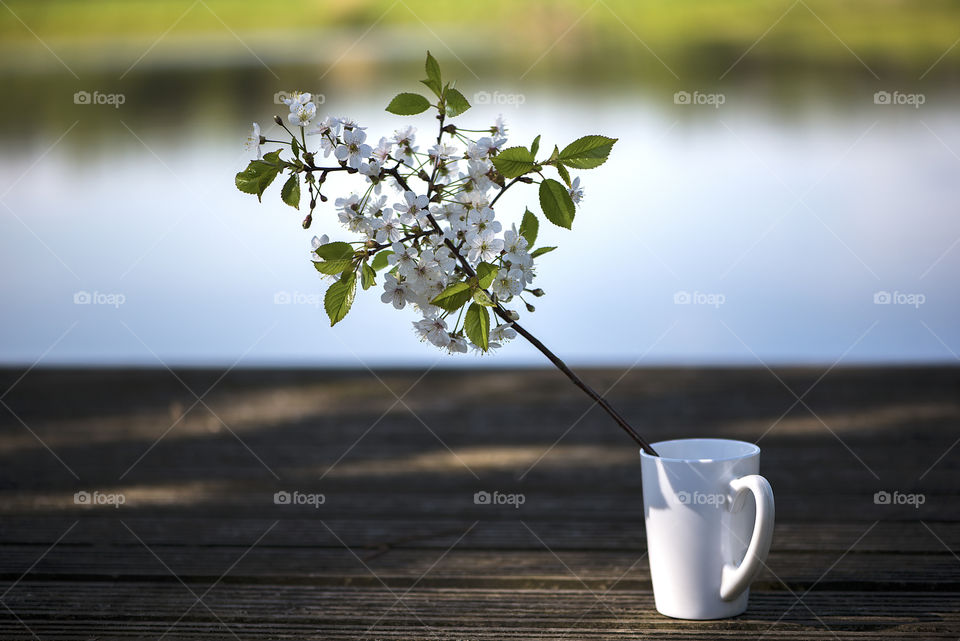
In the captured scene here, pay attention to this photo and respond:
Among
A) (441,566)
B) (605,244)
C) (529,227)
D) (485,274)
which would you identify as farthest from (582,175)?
(485,274)

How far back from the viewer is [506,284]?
3.10ft

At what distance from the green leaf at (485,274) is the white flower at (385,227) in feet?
0.29

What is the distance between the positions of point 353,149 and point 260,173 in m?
0.09

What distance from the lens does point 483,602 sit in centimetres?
110

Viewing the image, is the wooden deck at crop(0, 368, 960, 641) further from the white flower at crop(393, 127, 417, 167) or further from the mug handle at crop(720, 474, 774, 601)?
the white flower at crop(393, 127, 417, 167)

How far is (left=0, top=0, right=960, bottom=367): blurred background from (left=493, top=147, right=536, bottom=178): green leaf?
1.68m

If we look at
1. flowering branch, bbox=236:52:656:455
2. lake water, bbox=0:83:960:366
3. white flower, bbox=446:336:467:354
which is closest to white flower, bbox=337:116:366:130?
flowering branch, bbox=236:52:656:455

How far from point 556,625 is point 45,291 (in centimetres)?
342

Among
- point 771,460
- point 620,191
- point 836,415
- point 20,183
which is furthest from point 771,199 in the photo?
point 20,183

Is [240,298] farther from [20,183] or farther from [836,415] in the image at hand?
[836,415]

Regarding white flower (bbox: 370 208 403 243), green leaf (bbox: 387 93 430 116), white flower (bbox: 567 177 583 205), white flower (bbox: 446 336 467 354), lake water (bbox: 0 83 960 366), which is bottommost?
white flower (bbox: 446 336 467 354)

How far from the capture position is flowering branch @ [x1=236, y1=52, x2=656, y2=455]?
0.93 metres

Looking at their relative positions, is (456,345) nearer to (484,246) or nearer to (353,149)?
(484,246)

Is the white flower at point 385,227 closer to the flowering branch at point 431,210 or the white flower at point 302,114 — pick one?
the flowering branch at point 431,210
